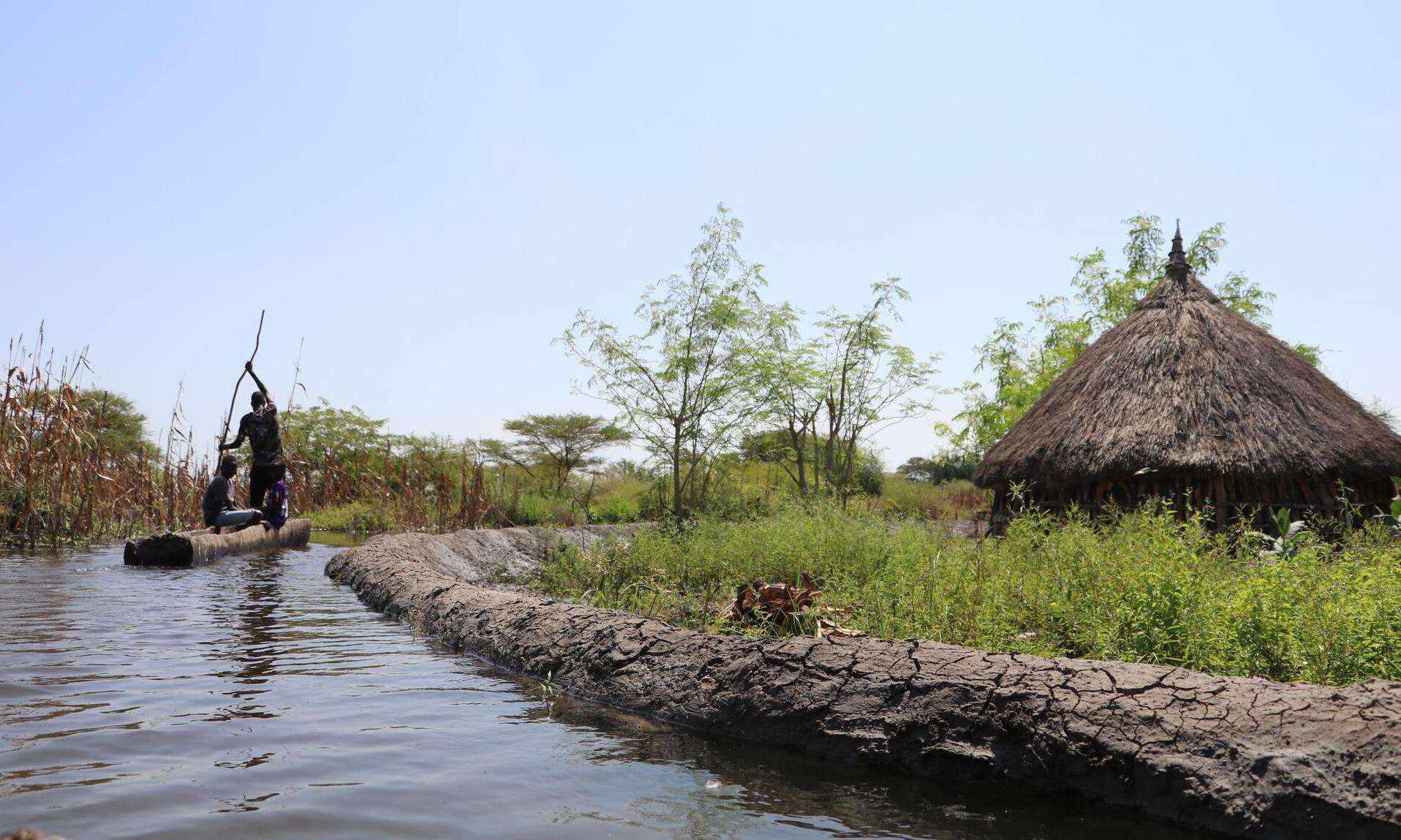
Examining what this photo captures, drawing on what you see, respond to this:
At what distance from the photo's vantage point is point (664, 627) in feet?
17.5

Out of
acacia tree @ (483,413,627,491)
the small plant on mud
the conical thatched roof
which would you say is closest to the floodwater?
the small plant on mud

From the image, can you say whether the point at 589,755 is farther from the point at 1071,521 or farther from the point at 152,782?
the point at 1071,521

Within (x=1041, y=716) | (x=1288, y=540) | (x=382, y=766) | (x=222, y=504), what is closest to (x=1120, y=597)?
(x=1041, y=716)

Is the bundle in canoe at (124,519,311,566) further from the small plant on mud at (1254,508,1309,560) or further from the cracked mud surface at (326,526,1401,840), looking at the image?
the small plant on mud at (1254,508,1309,560)

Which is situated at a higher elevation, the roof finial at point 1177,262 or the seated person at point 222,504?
the roof finial at point 1177,262

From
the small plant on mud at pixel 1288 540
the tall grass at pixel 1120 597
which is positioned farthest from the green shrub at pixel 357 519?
the small plant on mud at pixel 1288 540

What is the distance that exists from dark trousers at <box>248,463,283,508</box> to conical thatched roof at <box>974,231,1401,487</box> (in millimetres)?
9766

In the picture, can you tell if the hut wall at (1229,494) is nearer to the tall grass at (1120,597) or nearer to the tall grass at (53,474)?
the tall grass at (1120,597)

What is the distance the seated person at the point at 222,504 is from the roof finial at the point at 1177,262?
1292 cm

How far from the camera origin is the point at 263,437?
Answer: 529 inches

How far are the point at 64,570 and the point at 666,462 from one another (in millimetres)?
9880

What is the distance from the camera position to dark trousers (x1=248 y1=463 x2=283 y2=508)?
1367 centimetres

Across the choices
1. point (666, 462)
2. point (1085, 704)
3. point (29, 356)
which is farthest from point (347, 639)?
point (666, 462)

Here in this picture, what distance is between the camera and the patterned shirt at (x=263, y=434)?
13.3 m
